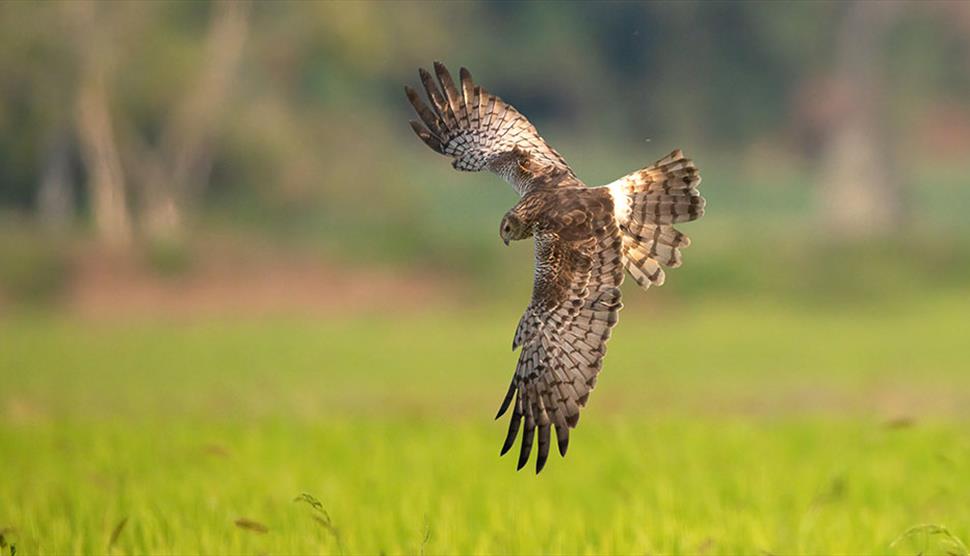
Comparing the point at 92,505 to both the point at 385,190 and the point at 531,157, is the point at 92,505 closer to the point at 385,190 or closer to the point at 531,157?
the point at 531,157

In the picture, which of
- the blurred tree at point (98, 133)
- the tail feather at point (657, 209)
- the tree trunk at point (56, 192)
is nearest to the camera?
the tail feather at point (657, 209)

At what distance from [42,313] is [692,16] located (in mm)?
14194

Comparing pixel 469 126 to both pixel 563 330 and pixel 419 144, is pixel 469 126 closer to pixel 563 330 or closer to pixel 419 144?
pixel 563 330

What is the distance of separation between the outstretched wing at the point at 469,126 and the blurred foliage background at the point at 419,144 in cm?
1900

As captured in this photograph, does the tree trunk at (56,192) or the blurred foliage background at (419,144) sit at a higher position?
the blurred foliage background at (419,144)

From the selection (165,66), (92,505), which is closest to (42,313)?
(165,66)

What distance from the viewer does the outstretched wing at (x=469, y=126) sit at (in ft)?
22.8

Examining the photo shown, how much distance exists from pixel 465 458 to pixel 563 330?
3854 millimetres

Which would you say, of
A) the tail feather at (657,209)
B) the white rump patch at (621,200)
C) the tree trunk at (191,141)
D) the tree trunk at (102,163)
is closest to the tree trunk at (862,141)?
the tree trunk at (191,141)

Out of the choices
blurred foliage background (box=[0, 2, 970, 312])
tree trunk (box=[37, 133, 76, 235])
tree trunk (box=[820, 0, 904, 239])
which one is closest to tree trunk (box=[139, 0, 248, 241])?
blurred foliage background (box=[0, 2, 970, 312])

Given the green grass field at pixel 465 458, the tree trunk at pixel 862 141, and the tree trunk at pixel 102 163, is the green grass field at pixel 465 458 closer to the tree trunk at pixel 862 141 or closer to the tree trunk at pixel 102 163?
the tree trunk at pixel 102 163

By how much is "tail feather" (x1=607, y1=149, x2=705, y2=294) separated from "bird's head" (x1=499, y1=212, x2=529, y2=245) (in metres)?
0.42

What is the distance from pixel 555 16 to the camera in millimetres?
33219

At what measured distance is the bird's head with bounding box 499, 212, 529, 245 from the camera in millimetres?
6012
